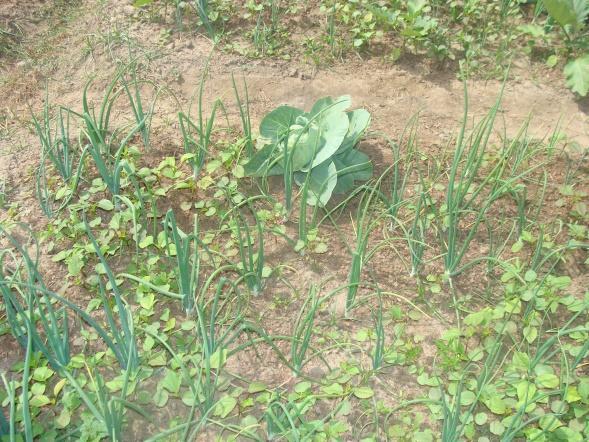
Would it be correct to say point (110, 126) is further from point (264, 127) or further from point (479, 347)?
point (479, 347)

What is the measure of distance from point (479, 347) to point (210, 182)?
1.25 metres

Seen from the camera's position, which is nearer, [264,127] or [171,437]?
[171,437]

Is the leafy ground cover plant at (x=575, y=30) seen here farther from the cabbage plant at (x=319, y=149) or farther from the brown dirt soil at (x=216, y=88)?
the cabbage plant at (x=319, y=149)

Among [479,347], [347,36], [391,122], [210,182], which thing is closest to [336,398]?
[479,347]

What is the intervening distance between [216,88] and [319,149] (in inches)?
33.4

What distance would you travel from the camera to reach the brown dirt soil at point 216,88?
276 cm

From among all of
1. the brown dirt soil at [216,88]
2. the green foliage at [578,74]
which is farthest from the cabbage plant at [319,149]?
the green foliage at [578,74]

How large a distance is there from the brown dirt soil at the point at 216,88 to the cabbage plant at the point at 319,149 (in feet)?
0.55

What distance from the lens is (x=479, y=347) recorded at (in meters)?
2.06

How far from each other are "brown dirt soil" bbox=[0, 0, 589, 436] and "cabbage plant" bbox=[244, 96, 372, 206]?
0.17 m

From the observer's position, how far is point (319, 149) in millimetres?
2492

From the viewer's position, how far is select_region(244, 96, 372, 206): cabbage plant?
2.45 metres

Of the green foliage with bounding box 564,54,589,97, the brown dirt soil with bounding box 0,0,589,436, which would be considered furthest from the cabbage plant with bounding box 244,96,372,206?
the green foliage with bounding box 564,54,589,97

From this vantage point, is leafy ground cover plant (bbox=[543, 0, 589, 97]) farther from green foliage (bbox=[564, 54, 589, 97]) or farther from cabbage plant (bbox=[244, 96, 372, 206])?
cabbage plant (bbox=[244, 96, 372, 206])
